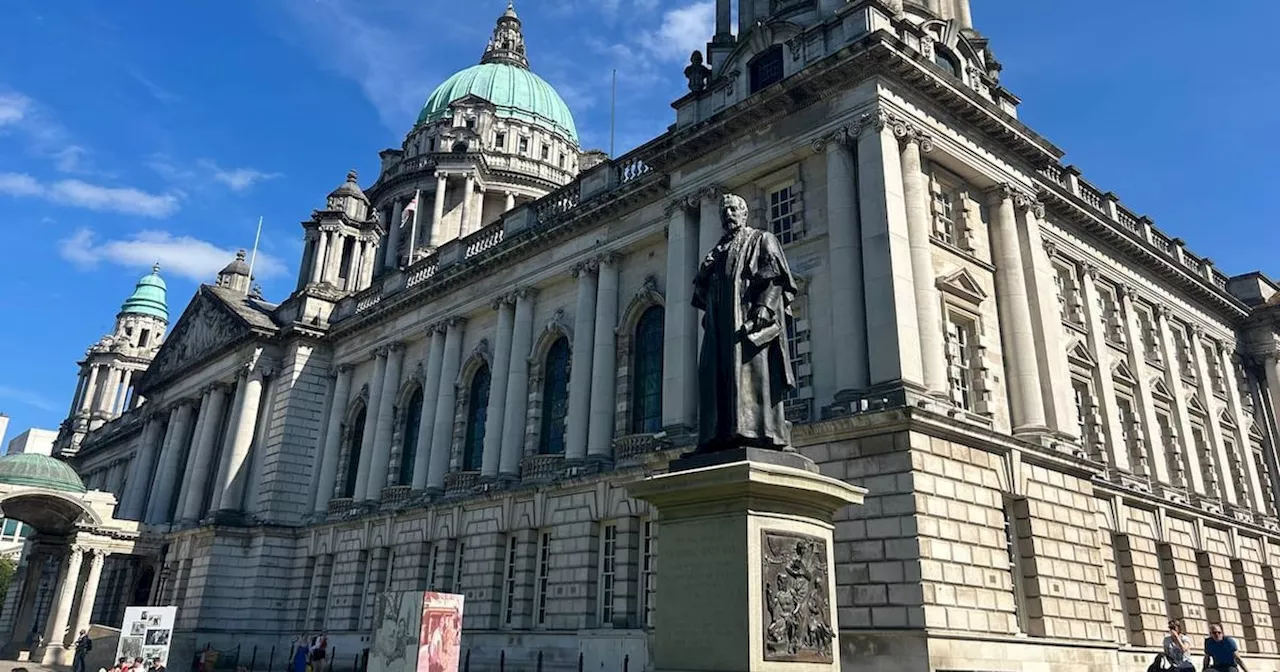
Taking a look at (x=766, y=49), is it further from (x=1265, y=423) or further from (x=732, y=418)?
(x=1265, y=423)

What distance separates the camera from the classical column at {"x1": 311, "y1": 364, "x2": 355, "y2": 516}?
37750 mm

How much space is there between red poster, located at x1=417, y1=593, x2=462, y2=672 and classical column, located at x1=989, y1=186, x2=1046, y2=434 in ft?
46.0

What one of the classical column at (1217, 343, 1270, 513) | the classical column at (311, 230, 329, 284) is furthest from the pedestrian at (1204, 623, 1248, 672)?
the classical column at (311, 230, 329, 284)

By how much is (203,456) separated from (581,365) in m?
23.8

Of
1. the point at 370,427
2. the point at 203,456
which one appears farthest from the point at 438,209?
the point at 370,427

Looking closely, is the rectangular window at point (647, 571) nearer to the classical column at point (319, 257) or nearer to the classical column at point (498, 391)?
the classical column at point (498, 391)

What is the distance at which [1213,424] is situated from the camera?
3088cm

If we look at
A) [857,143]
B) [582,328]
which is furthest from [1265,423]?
[582,328]

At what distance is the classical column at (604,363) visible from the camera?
26.0 meters

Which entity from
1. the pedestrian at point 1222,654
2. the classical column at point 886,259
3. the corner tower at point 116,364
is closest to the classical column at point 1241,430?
the pedestrian at point 1222,654

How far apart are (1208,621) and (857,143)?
19271mm

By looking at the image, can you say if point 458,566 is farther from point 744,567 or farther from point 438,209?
point 438,209

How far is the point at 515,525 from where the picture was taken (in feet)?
89.4

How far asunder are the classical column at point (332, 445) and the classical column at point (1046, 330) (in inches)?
1138
